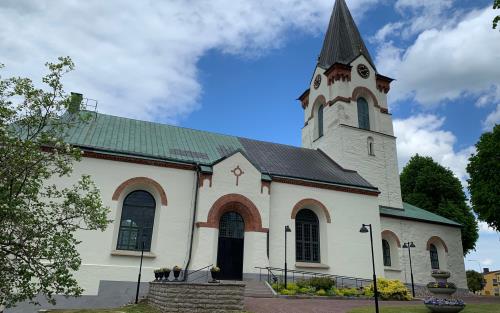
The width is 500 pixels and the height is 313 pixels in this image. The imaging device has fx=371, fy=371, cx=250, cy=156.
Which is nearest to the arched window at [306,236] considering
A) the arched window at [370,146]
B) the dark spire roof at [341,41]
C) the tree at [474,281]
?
the arched window at [370,146]

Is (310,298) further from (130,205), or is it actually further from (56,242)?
(56,242)

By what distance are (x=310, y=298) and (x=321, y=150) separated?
16.0 meters

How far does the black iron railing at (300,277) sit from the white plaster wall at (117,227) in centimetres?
458

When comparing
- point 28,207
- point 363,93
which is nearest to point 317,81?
point 363,93

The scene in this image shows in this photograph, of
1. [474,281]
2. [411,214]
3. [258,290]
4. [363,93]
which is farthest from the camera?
[474,281]

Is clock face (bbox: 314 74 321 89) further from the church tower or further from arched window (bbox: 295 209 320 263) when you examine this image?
arched window (bbox: 295 209 320 263)

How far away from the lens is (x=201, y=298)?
44.5ft

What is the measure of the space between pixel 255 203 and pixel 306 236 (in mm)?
4455

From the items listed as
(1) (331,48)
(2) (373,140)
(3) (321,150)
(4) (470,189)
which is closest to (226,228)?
(3) (321,150)

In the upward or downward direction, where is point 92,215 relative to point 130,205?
downward

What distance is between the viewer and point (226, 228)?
21312 millimetres

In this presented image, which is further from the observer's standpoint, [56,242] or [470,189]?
[470,189]

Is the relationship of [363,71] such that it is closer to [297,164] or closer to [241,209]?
[297,164]

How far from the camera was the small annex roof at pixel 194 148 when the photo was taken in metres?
21.0
